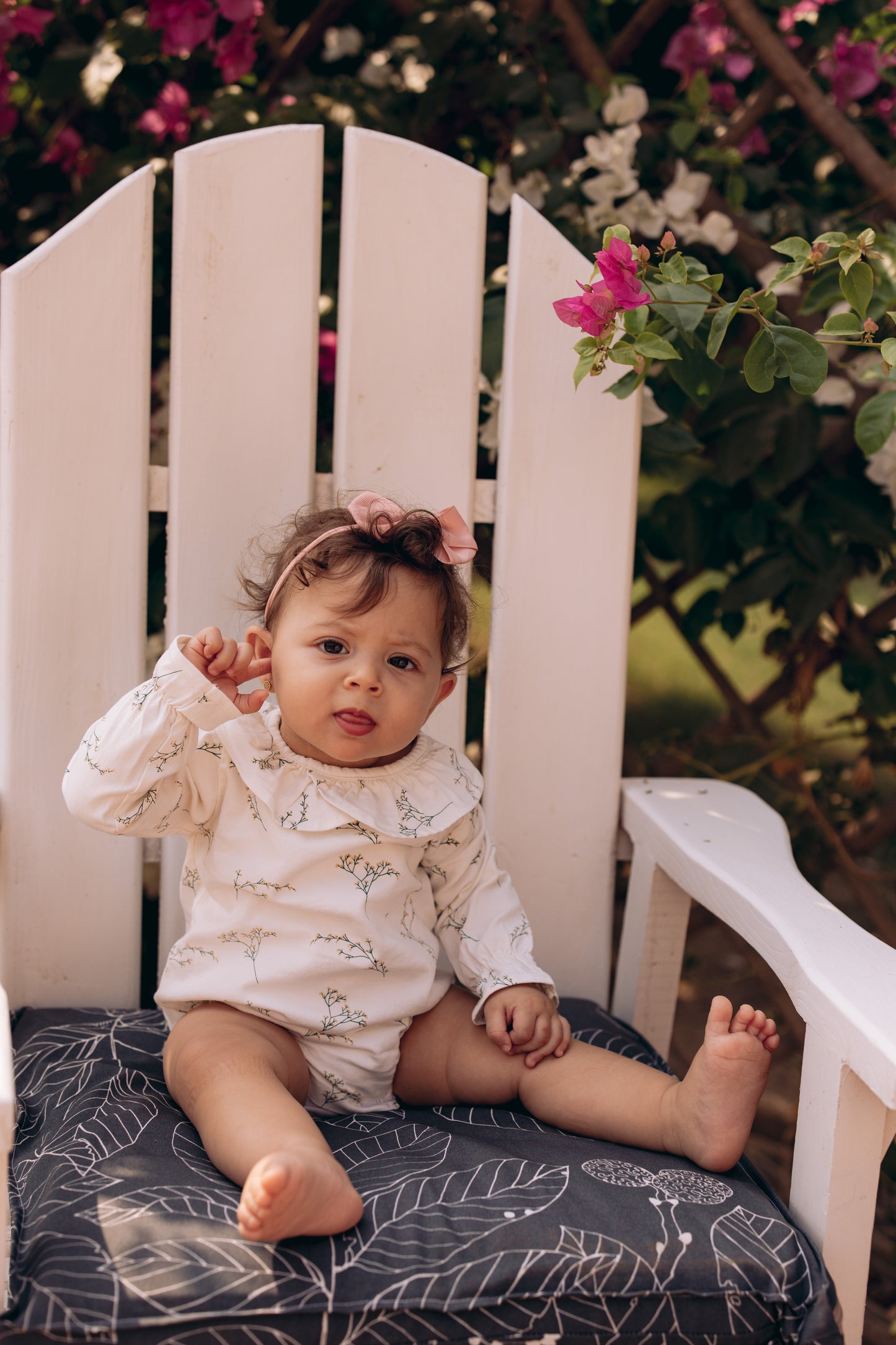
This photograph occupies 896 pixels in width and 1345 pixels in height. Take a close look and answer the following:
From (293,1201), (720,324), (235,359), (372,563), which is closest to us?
(293,1201)

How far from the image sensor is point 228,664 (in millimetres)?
1117

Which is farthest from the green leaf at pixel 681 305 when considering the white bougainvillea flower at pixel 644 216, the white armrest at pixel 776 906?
the white armrest at pixel 776 906

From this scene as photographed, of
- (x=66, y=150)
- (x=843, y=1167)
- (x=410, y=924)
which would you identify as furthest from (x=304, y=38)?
(x=843, y=1167)

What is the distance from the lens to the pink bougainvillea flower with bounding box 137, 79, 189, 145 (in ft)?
5.32

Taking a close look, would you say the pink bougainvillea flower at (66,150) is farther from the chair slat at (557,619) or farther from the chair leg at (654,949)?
the chair leg at (654,949)

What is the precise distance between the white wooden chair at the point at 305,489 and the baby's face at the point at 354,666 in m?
0.20

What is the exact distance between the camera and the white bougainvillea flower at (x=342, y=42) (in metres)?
1.65

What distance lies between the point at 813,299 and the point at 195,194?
2.34 ft

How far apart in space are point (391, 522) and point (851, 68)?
1.08 metres

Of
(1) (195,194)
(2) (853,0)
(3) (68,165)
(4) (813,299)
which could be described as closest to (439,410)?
(1) (195,194)

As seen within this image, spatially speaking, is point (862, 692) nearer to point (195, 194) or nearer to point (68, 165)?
point (195, 194)

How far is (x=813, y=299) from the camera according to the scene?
137 cm

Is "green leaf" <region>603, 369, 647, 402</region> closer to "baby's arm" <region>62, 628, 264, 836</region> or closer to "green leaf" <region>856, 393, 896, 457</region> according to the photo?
"green leaf" <region>856, 393, 896, 457</region>

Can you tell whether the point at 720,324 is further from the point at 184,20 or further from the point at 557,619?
the point at 184,20
